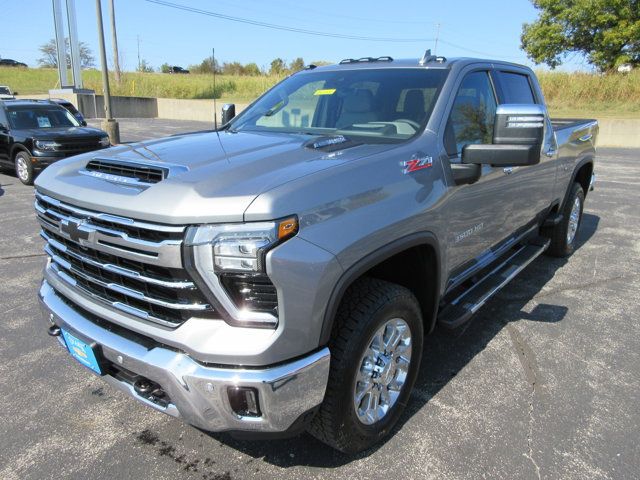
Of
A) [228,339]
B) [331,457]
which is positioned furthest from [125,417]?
[228,339]

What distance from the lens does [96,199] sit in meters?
2.16

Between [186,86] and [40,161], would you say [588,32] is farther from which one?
[40,161]

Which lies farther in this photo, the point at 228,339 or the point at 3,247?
the point at 3,247

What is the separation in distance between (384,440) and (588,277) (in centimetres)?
353

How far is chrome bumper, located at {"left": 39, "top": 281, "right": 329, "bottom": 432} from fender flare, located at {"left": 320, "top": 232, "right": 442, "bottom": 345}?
0.43 ft

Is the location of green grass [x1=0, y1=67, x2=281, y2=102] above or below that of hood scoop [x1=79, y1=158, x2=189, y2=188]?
above

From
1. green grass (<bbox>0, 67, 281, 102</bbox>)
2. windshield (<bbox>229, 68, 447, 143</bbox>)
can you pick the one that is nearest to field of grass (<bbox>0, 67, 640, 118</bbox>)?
green grass (<bbox>0, 67, 281, 102</bbox>)

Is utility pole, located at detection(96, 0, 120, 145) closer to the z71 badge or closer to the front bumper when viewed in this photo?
the front bumper

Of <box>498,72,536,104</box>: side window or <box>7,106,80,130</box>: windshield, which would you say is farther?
<box>7,106,80,130</box>: windshield

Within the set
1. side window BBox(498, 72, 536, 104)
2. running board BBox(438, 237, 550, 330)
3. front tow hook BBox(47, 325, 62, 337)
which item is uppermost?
side window BBox(498, 72, 536, 104)

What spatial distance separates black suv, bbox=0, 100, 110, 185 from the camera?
1011 cm

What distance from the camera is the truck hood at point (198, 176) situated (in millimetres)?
1900

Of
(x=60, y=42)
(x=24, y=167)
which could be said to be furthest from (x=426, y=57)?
(x=60, y=42)

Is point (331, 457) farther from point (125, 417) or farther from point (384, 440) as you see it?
point (125, 417)
